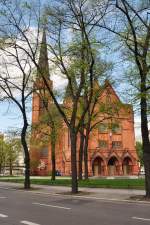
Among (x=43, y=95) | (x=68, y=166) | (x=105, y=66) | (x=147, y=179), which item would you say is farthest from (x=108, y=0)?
(x=68, y=166)

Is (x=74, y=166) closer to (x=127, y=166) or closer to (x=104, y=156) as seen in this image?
(x=104, y=156)

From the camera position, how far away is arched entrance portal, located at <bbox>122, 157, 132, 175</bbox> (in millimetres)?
81869

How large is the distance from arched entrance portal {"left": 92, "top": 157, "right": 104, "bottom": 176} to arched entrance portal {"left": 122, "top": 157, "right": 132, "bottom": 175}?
521 centimetres

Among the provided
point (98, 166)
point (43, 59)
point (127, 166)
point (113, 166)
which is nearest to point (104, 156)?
point (98, 166)

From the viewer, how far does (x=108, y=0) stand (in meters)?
18.6

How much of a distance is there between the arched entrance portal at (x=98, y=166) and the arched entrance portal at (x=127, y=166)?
17.1 feet

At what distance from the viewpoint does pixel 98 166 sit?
80.2 meters

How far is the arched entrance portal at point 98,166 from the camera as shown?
7932 cm

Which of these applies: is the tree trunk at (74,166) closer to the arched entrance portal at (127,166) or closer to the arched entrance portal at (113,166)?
the arched entrance portal at (113,166)

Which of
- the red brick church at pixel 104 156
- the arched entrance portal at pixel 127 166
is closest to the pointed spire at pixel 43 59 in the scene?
the red brick church at pixel 104 156

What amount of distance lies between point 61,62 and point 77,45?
78.0 inches

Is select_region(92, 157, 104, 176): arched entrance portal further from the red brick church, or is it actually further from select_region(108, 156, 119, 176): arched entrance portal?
select_region(108, 156, 119, 176): arched entrance portal

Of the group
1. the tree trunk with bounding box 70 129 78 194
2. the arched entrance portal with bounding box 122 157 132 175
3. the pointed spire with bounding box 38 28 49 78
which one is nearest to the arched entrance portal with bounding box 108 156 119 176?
the arched entrance portal with bounding box 122 157 132 175

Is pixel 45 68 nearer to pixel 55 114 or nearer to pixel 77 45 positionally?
pixel 77 45
